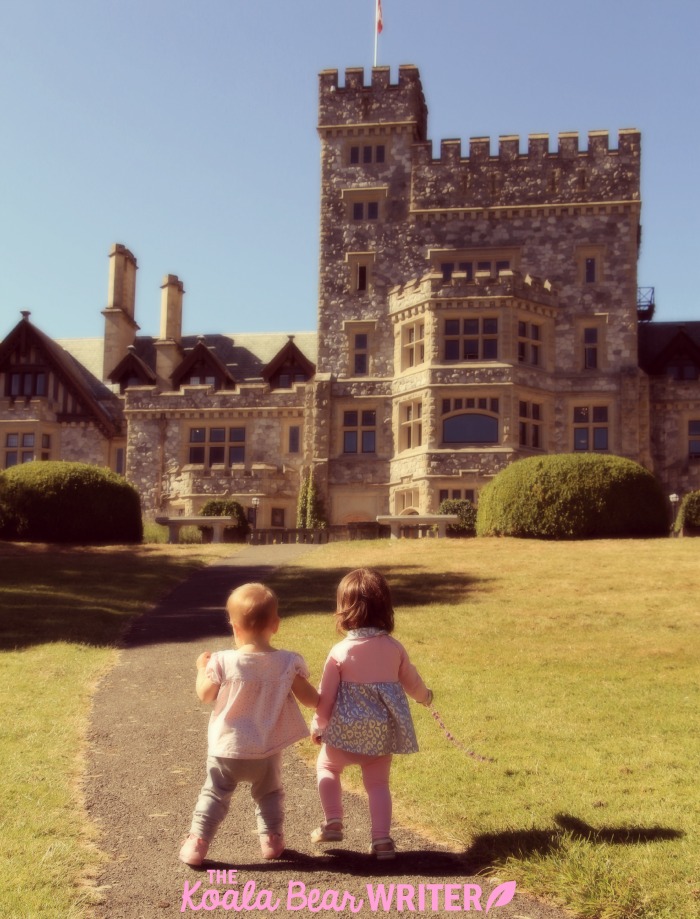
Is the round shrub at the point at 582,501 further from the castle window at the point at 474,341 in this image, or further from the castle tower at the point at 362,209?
the castle tower at the point at 362,209

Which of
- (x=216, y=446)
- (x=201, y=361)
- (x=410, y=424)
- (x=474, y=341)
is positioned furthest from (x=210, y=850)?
(x=201, y=361)

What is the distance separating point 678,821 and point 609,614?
756cm

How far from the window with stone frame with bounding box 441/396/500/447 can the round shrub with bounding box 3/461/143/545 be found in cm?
1110

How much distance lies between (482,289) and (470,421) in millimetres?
4305

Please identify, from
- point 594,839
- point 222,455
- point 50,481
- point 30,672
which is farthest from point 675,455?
point 594,839

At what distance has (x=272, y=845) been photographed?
5176mm

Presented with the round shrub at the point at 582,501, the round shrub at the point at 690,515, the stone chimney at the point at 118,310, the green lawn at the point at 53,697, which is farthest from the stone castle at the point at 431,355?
the green lawn at the point at 53,697

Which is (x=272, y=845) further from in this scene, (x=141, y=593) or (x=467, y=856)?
(x=141, y=593)

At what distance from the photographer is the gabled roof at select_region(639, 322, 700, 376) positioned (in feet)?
117

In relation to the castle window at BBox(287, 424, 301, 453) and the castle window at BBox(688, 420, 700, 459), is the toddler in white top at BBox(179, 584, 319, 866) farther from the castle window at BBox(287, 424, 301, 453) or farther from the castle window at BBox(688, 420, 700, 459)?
the castle window at BBox(688, 420, 700, 459)

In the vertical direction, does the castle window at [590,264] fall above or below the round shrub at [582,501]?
above

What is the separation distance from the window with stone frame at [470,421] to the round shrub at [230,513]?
22.7ft

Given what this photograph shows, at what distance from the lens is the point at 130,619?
45.2 feet

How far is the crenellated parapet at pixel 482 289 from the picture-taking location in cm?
3169
